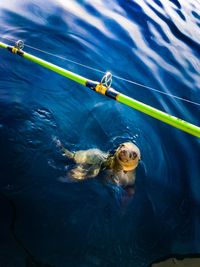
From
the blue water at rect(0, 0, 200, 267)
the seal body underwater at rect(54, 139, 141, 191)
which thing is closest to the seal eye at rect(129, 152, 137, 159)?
the seal body underwater at rect(54, 139, 141, 191)

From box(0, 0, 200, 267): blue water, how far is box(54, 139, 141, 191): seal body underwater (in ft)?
0.72

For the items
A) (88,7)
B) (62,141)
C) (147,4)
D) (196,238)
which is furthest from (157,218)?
(147,4)

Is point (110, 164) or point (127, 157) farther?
point (110, 164)

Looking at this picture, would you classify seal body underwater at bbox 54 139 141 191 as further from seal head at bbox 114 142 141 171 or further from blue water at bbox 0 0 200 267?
blue water at bbox 0 0 200 267

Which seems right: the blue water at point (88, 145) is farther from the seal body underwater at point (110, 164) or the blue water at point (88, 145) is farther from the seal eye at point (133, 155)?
the seal eye at point (133, 155)

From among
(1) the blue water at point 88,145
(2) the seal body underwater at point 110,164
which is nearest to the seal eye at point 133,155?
(2) the seal body underwater at point 110,164

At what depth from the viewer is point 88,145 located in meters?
7.11

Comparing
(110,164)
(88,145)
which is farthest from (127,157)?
(88,145)

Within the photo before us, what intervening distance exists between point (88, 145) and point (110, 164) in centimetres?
151

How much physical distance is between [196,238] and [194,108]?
4475 mm

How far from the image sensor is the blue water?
202 inches

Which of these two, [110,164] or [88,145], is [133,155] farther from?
[88,145]

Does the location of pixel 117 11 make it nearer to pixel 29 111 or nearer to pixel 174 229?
pixel 29 111

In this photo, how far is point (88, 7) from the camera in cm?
1372
